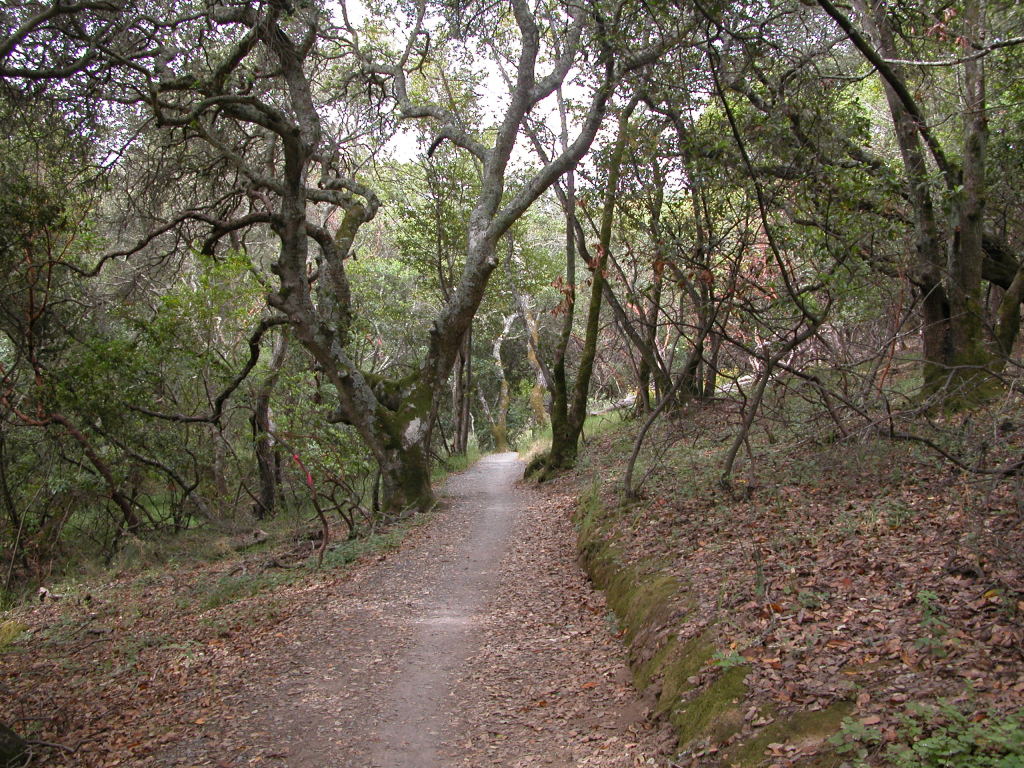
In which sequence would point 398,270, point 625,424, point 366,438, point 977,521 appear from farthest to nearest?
point 398,270, point 625,424, point 366,438, point 977,521

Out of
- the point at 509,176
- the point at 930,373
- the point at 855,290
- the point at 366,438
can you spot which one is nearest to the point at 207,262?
the point at 366,438

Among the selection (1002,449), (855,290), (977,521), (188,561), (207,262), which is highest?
(207,262)

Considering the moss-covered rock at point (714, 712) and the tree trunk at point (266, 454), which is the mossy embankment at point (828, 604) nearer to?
the moss-covered rock at point (714, 712)

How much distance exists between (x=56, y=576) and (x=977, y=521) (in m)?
13.1

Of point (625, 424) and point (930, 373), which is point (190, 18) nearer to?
point (930, 373)

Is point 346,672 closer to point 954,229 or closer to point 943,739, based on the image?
point 943,739

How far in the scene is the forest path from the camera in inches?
176

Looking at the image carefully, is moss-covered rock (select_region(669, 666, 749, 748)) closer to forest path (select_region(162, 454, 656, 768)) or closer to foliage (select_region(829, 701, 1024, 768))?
forest path (select_region(162, 454, 656, 768))

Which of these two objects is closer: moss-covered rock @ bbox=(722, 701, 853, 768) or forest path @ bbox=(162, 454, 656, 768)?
moss-covered rock @ bbox=(722, 701, 853, 768)

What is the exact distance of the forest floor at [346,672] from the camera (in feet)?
14.9

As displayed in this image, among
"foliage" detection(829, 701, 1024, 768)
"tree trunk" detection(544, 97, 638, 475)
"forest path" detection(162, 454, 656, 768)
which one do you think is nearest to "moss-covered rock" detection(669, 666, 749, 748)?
"forest path" detection(162, 454, 656, 768)

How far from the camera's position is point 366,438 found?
12008mm

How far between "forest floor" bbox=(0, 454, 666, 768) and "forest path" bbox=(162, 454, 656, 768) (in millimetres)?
16

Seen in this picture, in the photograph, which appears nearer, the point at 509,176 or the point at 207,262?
the point at 207,262
